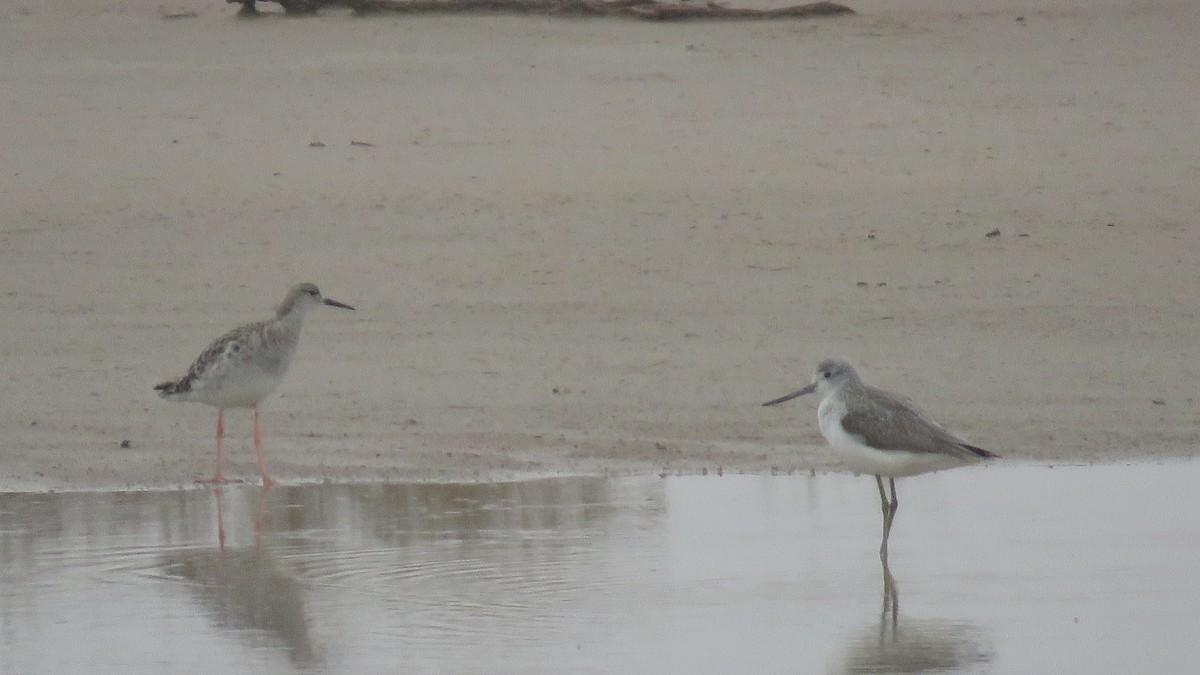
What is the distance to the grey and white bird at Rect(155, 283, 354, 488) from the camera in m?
9.17

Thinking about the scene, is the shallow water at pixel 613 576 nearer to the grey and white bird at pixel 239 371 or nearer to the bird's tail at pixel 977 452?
the bird's tail at pixel 977 452

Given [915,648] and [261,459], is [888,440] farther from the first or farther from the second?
[261,459]

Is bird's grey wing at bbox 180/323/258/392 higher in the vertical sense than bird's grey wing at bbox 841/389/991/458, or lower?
higher

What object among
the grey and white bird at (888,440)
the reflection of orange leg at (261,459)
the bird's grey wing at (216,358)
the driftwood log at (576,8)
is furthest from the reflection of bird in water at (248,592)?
the driftwood log at (576,8)

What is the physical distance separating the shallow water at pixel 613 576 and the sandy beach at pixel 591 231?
25.8 inches

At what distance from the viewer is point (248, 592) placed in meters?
6.70

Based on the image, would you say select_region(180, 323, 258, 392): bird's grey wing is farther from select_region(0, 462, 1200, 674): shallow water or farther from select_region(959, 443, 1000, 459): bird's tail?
select_region(959, 443, 1000, 459): bird's tail

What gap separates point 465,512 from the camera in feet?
26.2

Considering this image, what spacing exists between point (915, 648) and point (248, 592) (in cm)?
224

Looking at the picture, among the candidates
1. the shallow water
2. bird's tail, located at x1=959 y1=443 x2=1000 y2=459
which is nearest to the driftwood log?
the shallow water

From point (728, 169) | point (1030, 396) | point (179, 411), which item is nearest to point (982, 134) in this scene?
point (728, 169)

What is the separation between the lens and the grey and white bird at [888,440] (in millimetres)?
7500

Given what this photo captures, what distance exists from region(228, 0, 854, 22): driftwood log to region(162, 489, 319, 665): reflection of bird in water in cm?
1098

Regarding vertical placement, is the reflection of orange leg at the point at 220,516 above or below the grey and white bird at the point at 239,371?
below
